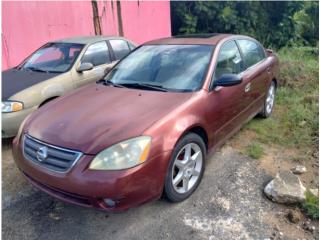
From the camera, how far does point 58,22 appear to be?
8281 mm

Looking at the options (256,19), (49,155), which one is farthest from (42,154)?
(256,19)

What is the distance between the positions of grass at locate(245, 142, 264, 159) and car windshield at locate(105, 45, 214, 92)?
1314mm

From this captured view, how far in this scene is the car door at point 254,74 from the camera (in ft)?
13.9

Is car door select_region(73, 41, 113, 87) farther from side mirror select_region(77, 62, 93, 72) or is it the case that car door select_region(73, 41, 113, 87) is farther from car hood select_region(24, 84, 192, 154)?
car hood select_region(24, 84, 192, 154)

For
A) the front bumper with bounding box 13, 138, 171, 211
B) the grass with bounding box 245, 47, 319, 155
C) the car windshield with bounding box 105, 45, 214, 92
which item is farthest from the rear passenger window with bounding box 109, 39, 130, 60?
the front bumper with bounding box 13, 138, 171, 211

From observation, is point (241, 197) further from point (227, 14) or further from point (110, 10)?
point (227, 14)

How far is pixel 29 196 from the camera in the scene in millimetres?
3328

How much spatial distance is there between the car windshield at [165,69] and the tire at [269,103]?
181 cm

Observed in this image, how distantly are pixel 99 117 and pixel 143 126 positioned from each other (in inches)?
18.7

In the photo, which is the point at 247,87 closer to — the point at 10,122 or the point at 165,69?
the point at 165,69

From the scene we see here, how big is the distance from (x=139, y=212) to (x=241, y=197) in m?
1.04

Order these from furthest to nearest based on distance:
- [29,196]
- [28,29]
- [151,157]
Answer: [28,29] → [29,196] → [151,157]

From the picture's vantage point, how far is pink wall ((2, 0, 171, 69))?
23.7 ft

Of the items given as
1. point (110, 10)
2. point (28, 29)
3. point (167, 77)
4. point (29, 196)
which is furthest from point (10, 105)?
point (110, 10)
